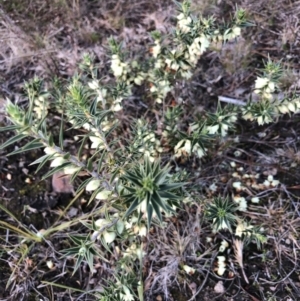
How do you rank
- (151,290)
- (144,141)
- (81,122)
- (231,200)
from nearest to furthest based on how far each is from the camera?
(81,122) → (144,141) → (151,290) → (231,200)

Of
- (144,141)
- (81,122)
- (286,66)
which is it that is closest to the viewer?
(81,122)

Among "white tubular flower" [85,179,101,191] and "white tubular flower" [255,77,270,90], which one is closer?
"white tubular flower" [85,179,101,191]

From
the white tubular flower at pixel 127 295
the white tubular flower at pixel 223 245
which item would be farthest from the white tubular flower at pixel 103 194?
the white tubular flower at pixel 223 245

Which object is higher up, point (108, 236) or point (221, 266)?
point (108, 236)

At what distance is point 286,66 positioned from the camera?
3.02m

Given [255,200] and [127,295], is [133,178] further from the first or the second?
[255,200]

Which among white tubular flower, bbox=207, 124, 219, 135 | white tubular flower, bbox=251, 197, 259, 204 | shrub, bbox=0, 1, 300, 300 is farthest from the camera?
white tubular flower, bbox=251, 197, 259, 204

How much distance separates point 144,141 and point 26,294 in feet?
3.69

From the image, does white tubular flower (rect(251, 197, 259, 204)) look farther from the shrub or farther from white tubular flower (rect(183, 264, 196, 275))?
white tubular flower (rect(183, 264, 196, 275))

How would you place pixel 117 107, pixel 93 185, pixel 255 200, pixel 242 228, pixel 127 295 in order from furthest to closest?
pixel 255 200, pixel 117 107, pixel 242 228, pixel 127 295, pixel 93 185

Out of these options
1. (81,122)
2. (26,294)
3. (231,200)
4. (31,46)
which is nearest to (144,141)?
(81,122)

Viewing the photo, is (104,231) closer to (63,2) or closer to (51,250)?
(51,250)

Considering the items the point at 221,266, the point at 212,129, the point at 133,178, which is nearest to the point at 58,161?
the point at 133,178

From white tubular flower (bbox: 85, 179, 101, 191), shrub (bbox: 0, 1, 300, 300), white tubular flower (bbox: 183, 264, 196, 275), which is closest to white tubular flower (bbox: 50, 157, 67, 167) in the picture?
shrub (bbox: 0, 1, 300, 300)
